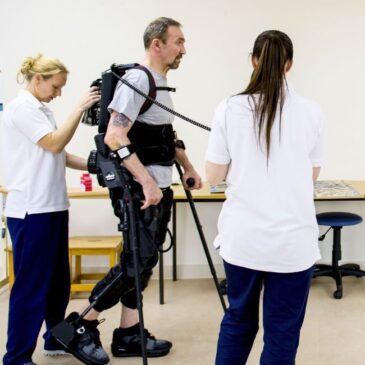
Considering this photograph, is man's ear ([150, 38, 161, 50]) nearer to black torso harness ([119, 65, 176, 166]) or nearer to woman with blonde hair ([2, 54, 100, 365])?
black torso harness ([119, 65, 176, 166])

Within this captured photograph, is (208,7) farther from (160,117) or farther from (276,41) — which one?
(276,41)

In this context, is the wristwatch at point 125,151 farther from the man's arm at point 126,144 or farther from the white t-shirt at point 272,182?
the white t-shirt at point 272,182

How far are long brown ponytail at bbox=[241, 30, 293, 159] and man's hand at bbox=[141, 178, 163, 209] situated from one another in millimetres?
633

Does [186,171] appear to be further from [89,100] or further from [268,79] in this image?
[268,79]

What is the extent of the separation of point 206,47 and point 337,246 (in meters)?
1.73

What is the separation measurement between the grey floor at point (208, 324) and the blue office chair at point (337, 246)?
109mm

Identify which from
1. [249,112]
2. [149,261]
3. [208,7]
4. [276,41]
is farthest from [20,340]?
[208,7]

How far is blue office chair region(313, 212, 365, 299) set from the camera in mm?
3039

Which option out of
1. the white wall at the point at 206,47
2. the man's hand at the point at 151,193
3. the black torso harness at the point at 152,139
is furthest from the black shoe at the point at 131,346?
the white wall at the point at 206,47

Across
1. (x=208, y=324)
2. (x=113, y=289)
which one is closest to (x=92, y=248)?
(x=208, y=324)

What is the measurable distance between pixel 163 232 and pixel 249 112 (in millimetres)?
970

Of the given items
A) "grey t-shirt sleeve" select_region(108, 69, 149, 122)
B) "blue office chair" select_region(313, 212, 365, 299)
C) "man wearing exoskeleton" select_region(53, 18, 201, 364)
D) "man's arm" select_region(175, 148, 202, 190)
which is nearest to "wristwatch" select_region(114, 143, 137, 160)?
"man wearing exoskeleton" select_region(53, 18, 201, 364)

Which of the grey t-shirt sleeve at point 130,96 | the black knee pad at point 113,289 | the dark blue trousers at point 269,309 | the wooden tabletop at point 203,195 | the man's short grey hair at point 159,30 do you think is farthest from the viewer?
the wooden tabletop at point 203,195

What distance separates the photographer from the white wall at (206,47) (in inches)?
134
